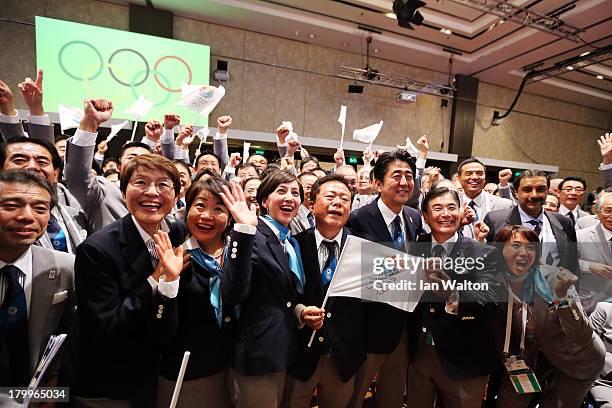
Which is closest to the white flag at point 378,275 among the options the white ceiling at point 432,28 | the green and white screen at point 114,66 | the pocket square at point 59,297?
the pocket square at point 59,297

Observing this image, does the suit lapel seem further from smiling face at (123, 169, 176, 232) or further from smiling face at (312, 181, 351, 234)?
smiling face at (312, 181, 351, 234)

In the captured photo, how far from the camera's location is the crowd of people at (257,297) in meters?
1.25

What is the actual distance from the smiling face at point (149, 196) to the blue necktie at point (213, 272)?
0.74ft

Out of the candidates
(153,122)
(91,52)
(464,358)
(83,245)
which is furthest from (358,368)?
(91,52)

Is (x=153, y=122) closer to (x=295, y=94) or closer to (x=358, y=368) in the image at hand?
(x=358, y=368)

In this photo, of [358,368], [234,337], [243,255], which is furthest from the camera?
[358,368]

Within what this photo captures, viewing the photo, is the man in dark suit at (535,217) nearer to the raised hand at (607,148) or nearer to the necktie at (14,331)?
the raised hand at (607,148)

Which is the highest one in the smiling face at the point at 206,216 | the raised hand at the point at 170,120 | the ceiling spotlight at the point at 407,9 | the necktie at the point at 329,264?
the ceiling spotlight at the point at 407,9

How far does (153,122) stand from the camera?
3.29 meters

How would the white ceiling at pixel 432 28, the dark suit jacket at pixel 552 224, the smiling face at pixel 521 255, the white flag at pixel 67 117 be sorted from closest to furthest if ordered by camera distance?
1. the smiling face at pixel 521 255
2. the dark suit jacket at pixel 552 224
3. the white flag at pixel 67 117
4. the white ceiling at pixel 432 28

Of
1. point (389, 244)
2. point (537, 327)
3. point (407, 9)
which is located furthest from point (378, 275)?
point (407, 9)

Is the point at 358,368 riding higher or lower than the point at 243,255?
lower

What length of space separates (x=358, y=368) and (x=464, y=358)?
→ 61cm

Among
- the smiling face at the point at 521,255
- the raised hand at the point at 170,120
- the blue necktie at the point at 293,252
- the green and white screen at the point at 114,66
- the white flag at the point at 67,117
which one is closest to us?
the blue necktie at the point at 293,252
